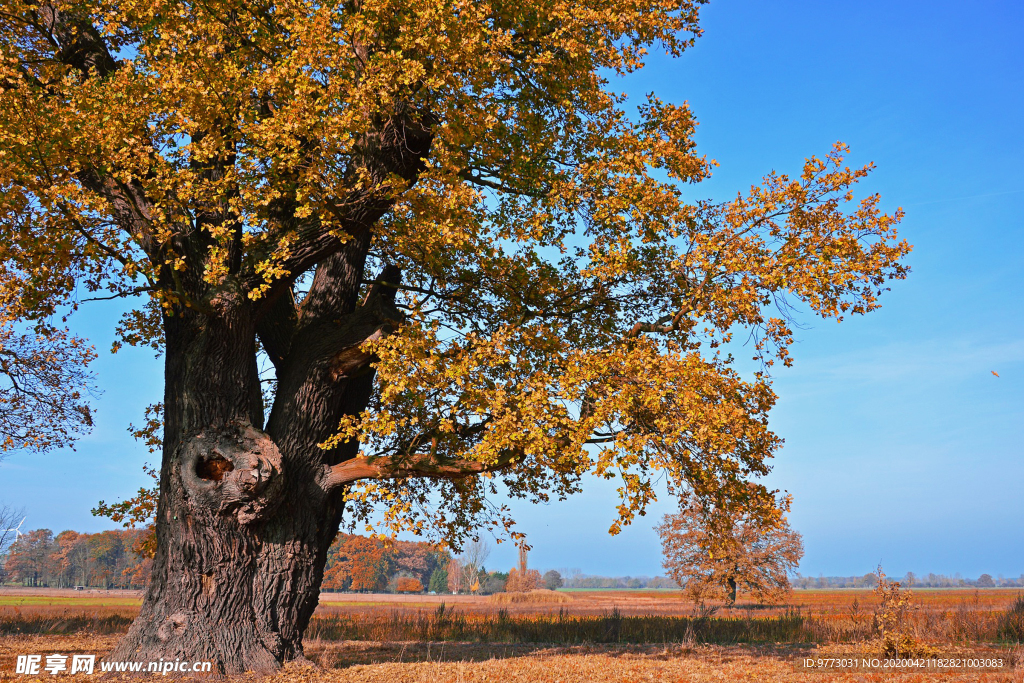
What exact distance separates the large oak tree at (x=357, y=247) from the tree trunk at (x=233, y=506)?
0.04 meters

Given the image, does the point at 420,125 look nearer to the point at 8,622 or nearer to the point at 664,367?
the point at 664,367

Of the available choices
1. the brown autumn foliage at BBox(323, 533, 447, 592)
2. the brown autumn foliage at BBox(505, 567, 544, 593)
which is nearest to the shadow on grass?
the brown autumn foliage at BBox(505, 567, 544, 593)

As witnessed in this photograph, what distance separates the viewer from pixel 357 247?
11.4m

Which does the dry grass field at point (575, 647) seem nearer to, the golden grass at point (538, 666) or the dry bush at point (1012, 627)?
the golden grass at point (538, 666)

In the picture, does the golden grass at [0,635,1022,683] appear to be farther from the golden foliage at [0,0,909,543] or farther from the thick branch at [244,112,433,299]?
the thick branch at [244,112,433,299]

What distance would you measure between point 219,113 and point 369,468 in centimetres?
561

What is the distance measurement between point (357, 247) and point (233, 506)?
4.87 meters

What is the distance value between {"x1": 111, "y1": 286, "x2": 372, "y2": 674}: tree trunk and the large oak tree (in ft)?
0.12

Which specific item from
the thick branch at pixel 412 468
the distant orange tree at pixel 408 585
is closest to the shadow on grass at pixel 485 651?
the thick branch at pixel 412 468

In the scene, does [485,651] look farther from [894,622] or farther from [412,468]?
[894,622]

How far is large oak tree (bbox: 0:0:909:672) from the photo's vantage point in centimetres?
841

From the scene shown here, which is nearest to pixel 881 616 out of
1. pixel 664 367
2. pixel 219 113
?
pixel 664 367

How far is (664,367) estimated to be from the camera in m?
8.23

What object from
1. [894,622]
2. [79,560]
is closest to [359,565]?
[79,560]
